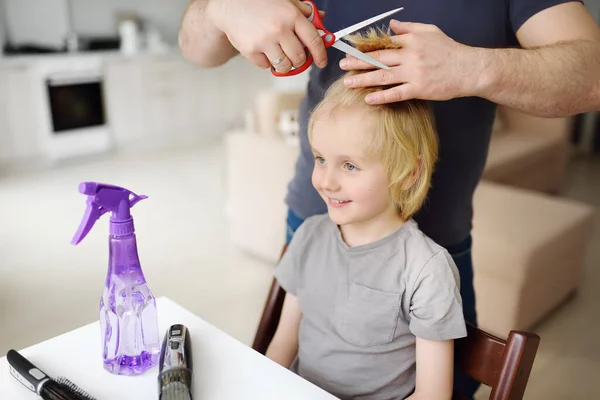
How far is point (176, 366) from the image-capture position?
80 centimetres

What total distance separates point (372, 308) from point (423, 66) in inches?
15.6

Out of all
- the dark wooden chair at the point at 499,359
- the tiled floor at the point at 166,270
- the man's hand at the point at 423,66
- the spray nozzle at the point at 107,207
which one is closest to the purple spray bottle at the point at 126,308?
the spray nozzle at the point at 107,207

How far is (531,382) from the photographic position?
1.99 meters

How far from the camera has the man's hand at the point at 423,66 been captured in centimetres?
80

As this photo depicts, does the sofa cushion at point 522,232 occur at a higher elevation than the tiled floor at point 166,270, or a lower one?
higher

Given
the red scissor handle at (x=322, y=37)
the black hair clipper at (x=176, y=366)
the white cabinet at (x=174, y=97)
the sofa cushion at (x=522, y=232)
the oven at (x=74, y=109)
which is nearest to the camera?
the black hair clipper at (x=176, y=366)

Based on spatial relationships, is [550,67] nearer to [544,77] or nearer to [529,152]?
[544,77]

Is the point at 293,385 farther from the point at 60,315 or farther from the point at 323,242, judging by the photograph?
the point at 60,315

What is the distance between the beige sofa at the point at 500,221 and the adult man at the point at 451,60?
981 mm

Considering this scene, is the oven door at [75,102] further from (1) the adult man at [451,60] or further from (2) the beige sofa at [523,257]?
(1) the adult man at [451,60]

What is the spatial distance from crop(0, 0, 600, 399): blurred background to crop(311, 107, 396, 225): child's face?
1.33 metres

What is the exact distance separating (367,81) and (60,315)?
6.43 feet

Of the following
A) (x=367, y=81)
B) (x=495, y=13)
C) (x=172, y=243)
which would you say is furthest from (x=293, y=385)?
(x=172, y=243)

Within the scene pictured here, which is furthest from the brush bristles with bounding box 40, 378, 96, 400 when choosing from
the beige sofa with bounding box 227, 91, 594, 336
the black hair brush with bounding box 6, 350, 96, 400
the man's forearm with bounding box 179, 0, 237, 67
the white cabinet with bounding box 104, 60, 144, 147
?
the white cabinet with bounding box 104, 60, 144, 147
